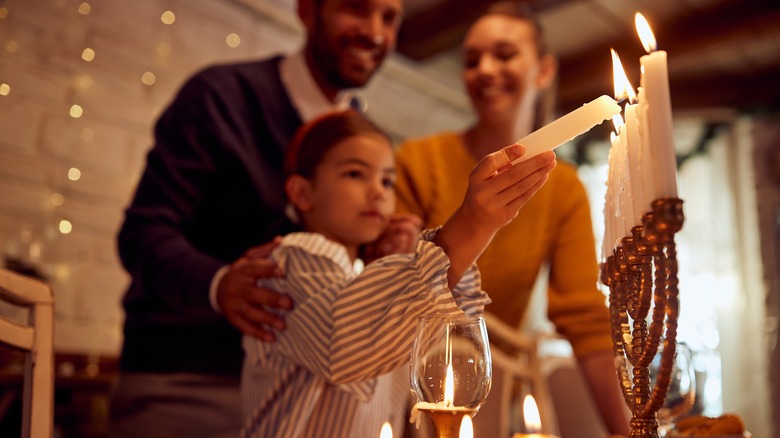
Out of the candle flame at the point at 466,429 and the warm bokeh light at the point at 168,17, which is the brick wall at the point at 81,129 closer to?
the warm bokeh light at the point at 168,17

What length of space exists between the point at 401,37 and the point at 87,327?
9.28ft

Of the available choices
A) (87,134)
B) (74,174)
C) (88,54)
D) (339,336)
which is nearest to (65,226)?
(74,174)

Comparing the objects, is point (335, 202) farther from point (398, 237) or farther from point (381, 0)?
point (381, 0)

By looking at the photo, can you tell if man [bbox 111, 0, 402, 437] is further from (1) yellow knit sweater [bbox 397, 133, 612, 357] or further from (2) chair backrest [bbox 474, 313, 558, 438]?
(2) chair backrest [bbox 474, 313, 558, 438]

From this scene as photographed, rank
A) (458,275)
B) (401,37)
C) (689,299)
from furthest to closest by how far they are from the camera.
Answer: (689,299)
(401,37)
(458,275)

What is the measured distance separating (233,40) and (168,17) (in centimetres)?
42

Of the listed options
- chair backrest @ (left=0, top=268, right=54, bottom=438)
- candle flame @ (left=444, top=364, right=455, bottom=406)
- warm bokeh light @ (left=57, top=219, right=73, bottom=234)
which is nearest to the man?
chair backrest @ (left=0, top=268, right=54, bottom=438)

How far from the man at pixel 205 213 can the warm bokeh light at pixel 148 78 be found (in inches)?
69.9

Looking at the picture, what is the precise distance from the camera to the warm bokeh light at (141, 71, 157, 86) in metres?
3.25

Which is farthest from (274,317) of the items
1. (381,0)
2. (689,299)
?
(689,299)

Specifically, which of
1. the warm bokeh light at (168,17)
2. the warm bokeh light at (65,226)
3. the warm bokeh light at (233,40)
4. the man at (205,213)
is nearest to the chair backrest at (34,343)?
the man at (205,213)

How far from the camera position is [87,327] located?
2936 mm

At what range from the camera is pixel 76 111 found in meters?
2.97

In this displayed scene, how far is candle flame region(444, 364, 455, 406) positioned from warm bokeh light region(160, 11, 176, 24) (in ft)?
10.3
